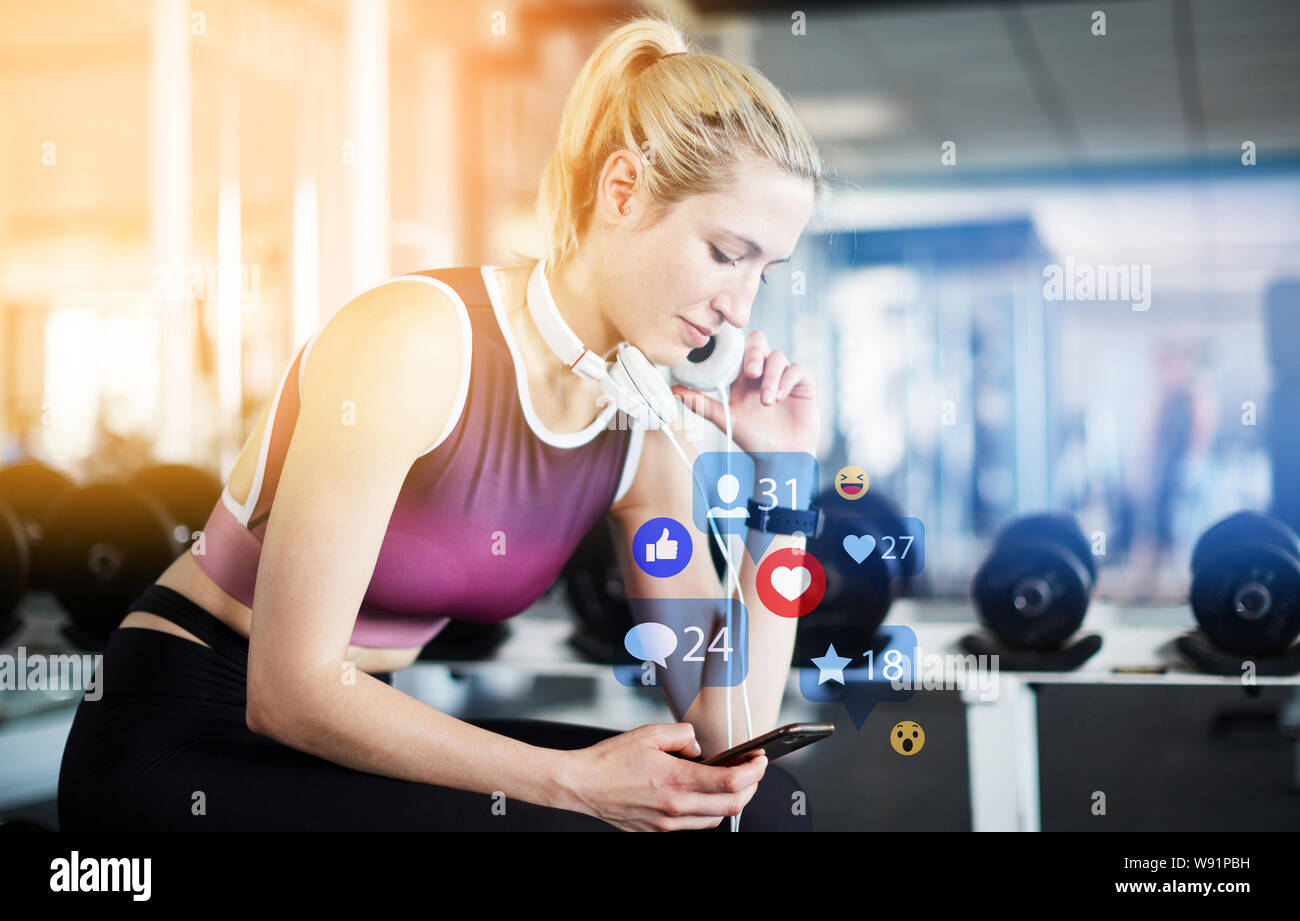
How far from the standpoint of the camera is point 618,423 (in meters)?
1.10

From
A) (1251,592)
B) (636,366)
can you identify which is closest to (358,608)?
(636,366)

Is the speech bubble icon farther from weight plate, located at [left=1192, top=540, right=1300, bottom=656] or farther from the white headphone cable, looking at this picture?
weight plate, located at [left=1192, top=540, right=1300, bottom=656]

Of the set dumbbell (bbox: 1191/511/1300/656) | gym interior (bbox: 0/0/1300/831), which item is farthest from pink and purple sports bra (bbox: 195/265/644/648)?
dumbbell (bbox: 1191/511/1300/656)

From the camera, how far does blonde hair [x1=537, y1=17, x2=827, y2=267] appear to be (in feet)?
3.32

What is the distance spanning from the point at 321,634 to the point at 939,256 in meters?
1.94

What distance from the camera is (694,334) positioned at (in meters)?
1.07

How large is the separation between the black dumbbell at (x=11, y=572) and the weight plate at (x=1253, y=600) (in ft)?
5.19

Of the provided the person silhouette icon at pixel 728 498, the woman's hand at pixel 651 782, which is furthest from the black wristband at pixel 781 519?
the woman's hand at pixel 651 782

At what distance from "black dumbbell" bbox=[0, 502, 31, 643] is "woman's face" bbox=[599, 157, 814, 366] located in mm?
942

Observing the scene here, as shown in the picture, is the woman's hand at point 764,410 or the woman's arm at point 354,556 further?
the woman's hand at point 764,410

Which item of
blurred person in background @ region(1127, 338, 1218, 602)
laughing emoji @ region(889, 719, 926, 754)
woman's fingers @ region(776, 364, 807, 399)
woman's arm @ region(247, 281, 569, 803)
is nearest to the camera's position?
woman's arm @ region(247, 281, 569, 803)

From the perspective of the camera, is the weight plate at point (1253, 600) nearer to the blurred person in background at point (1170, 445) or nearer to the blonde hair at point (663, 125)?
the blurred person in background at point (1170, 445)

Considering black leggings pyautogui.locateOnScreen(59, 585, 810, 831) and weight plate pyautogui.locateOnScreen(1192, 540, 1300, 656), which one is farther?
weight plate pyautogui.locateOnScreen(1192, 540, 1300, 656)

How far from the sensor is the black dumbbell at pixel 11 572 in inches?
54.2
